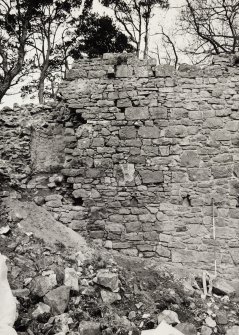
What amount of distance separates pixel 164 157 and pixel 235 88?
5.64ft

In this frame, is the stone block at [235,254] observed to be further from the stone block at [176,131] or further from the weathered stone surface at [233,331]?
the stone block at [176,131]

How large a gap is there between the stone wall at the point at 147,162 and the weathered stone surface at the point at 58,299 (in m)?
1.61

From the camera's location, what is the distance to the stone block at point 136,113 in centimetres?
594

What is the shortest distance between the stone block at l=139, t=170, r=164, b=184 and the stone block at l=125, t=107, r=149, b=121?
94cm

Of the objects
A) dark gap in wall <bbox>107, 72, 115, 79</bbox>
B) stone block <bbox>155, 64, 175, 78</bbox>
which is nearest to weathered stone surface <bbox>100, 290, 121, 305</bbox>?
dark gap in wall <bbox>107, 72, 115, 79</bbox>

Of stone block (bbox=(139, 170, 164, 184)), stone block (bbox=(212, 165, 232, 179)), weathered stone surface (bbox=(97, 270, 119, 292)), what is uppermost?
stone block (bbox=(212, 165, 232, 179))

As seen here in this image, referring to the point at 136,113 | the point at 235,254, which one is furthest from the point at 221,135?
the point at 235,254

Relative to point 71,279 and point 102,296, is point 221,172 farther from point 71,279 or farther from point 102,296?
point 71,279

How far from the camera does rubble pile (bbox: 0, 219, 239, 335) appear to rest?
3945 millimetres

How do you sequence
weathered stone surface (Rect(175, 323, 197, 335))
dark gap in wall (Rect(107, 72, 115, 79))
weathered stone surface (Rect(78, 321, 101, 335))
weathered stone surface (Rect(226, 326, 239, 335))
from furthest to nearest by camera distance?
1. dark gap in wall (Rect(107, 72, 115, 79))
2. weathered stone surface (Rect(226, 326, 239, 335))
3. weathered stone surface (Rect(175, 323, 197, 335))
4. weathered stone surface (Rect(78, 321, 101, 335))

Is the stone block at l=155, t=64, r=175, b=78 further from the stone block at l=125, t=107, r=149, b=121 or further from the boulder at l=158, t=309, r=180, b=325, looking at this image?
the boulder at l=158, t=309, r=180, b=325

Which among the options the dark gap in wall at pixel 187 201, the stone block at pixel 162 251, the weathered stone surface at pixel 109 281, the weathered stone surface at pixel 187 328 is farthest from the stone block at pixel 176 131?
the weathered stone surface at pixel 187 328

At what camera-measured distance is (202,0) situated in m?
12.9

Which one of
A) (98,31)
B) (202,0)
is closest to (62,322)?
(202,0)
